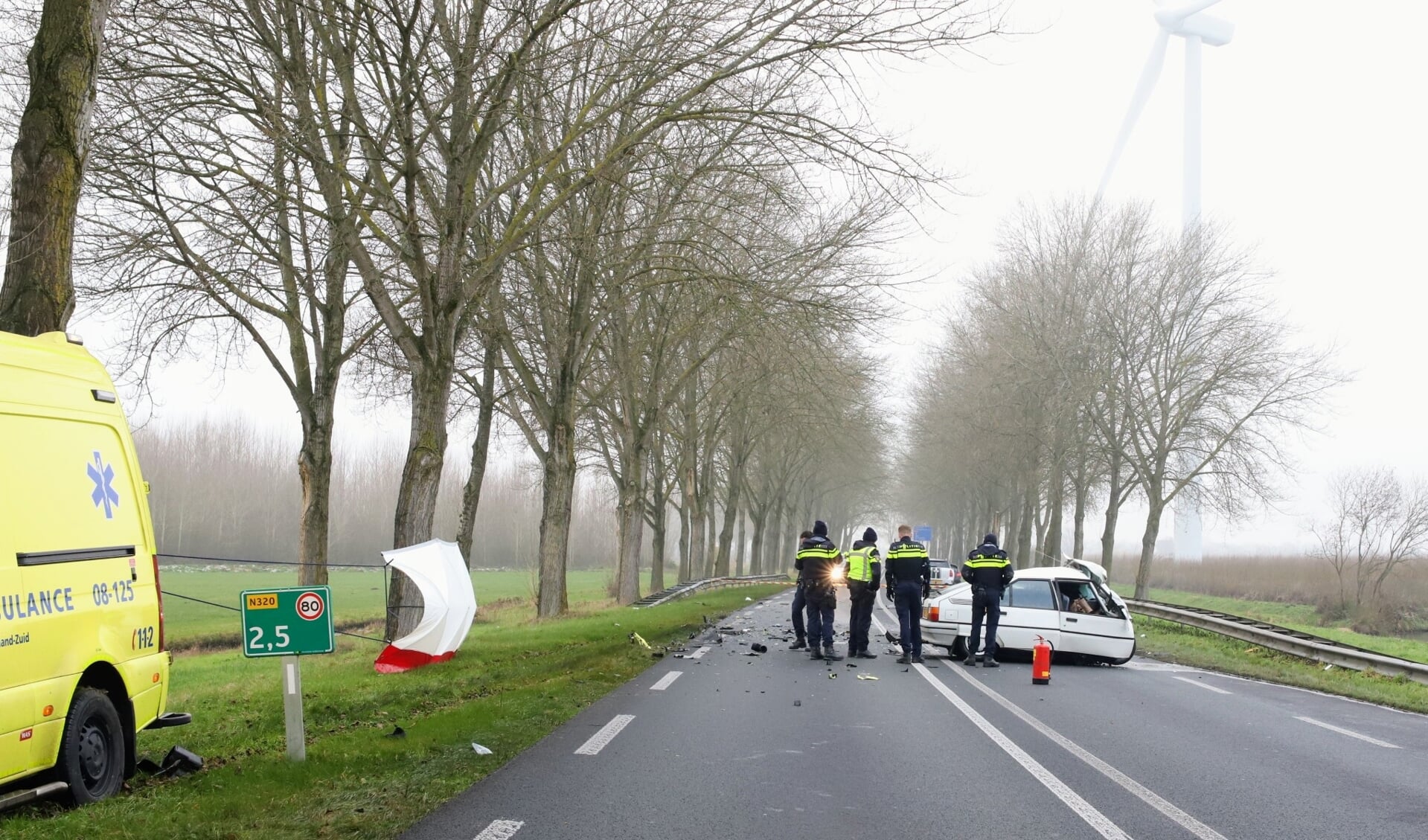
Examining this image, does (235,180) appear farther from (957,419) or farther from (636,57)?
(957,419)

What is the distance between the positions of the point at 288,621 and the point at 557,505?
48.1ft

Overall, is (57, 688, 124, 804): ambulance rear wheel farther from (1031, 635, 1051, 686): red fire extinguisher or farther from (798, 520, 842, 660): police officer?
(798, 520, 842, 660): police officer

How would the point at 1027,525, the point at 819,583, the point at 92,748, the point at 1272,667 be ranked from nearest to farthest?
1. the point at 92,748
2. the point at 819,583
3. the point at 1272,667
4. the point at 1027,525

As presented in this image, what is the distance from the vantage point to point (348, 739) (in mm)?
7438

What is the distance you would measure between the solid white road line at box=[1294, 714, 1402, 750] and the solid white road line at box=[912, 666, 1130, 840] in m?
2.93

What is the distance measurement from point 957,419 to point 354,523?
40.5 metres

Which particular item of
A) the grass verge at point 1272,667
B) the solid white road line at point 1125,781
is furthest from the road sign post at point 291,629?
the grass verge at point 1272,667

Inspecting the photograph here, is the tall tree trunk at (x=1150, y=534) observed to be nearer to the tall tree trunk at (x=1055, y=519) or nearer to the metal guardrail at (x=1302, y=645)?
the tall tree trunk at (x=1055, y=519)

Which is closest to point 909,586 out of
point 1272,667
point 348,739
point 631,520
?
point 1272,667

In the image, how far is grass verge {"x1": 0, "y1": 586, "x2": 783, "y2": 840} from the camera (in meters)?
5.09

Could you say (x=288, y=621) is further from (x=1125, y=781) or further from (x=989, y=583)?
(x=989, y=583)

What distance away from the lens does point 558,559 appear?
2188cm

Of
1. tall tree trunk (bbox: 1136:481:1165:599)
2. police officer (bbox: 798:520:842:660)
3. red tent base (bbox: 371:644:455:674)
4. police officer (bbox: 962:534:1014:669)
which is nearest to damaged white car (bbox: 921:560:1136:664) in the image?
police officer (bbox: 962:534:1014:669)

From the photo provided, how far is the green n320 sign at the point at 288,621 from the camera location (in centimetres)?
657
